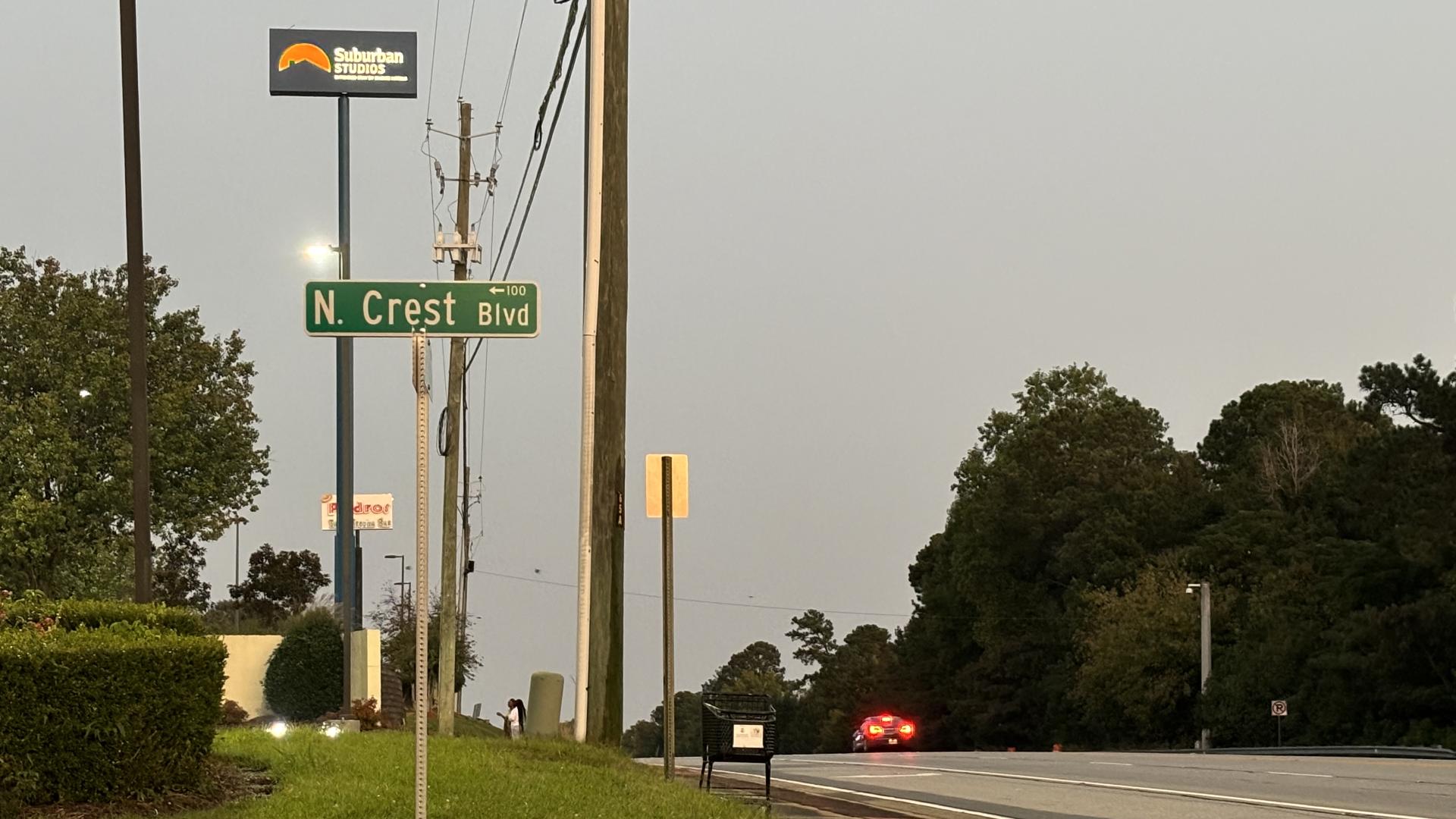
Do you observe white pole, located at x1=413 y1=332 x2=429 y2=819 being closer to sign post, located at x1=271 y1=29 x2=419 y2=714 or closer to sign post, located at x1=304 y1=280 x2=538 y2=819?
sign post, located at x1=304 y1=280 x2=538 y2=819

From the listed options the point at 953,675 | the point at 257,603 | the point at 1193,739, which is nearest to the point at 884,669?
the point at 953,675

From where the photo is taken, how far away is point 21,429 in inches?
1618

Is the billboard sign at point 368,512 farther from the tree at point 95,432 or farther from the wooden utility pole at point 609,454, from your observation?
the wooden utility pole at point 609,454

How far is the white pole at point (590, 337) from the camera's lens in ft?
57.9

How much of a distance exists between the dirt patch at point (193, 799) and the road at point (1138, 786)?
6.21 metres

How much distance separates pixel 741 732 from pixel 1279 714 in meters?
47.9

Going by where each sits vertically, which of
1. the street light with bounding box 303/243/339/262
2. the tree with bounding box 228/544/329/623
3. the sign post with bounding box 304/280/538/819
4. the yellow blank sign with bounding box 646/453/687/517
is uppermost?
the street light with bounding box 303/243/339/262

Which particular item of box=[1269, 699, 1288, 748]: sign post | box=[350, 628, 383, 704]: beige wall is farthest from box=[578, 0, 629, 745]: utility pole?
box=[1269, 699, 1288, 748]: sign post

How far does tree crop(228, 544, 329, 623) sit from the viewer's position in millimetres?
73750

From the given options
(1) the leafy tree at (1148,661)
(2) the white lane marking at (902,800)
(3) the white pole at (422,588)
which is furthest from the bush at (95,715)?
(1) the leafy tree at (1148,661)

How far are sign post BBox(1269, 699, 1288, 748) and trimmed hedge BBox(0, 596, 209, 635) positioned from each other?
4668 centimetres

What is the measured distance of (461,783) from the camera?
12969mm

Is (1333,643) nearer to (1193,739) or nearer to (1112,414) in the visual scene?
(1193,739)

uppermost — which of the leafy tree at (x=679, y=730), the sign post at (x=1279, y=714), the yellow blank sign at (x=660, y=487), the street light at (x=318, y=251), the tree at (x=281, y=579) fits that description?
the street light at (x=318, y=251)
